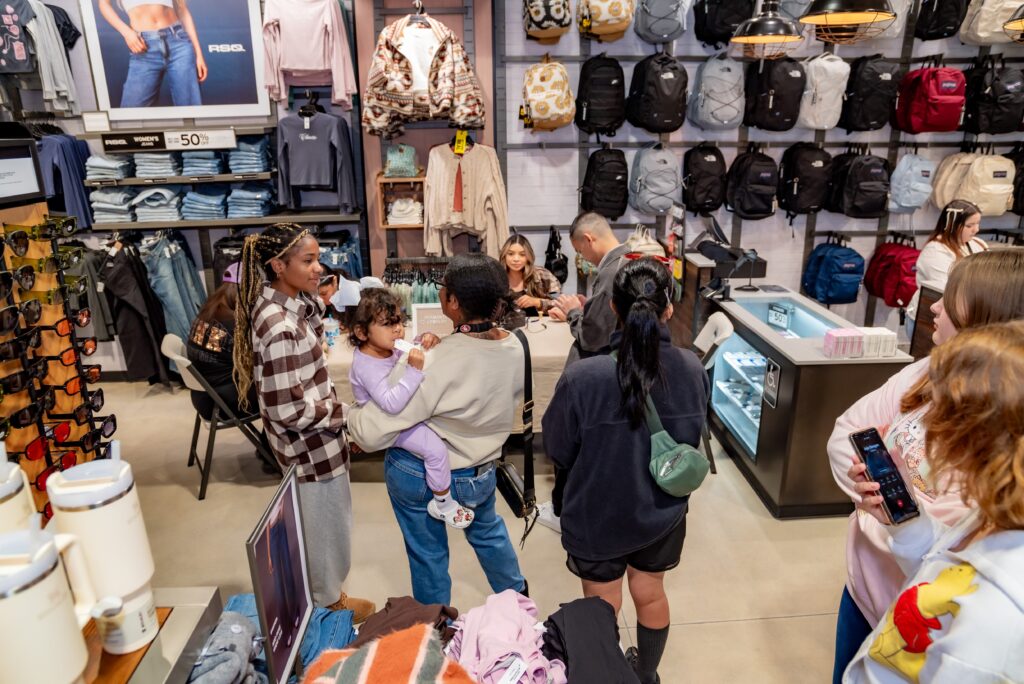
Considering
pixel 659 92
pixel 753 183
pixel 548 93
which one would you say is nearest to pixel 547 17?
pixel 548 93

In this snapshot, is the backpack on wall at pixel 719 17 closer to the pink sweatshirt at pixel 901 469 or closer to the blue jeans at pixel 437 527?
the pink sweatshirt at pixel 901 469

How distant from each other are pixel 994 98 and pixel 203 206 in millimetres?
6422

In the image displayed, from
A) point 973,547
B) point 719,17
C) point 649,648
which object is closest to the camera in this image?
point 973,547

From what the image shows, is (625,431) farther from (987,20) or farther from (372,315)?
(987,20)

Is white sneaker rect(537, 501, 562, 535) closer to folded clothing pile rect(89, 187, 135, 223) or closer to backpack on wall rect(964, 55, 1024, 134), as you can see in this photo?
folded clothing pile rect(89, 187, 135, 223)

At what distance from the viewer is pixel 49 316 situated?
1913 mm

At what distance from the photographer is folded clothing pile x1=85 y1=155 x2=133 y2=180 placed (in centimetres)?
531

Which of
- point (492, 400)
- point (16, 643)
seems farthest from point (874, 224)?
point (16, 643)

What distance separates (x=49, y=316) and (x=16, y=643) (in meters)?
1.36

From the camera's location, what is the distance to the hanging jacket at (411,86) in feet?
15.5

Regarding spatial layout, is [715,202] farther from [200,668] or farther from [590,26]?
[200,668]

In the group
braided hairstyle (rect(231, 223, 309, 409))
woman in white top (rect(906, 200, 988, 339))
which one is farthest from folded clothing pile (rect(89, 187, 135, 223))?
woman in white top (rect(906, 200, 988, 339))

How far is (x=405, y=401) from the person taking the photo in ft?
7.09

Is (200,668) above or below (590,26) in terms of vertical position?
below
